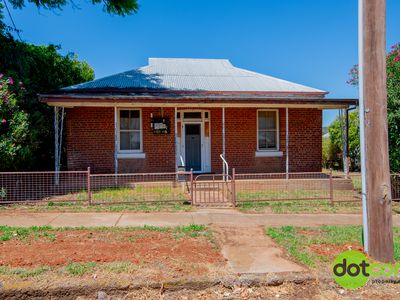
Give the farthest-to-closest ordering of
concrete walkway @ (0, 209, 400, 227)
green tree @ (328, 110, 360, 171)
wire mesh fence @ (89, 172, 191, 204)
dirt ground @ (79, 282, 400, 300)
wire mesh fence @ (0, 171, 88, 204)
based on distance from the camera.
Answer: green tree @ (328, 110, 360, 171) → wire mesh fence @ (89, 172, 191, 204) → wire mesh fence @ (0, 171, 88, 204) → concrete walkway @ (0, 209, 400, 227) → dirt ground @ (79, 282, 400, 300)

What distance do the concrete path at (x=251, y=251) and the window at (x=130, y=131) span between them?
726 cm

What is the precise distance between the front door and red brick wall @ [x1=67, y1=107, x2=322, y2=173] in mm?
594

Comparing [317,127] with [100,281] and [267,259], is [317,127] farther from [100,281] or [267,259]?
[100,281]

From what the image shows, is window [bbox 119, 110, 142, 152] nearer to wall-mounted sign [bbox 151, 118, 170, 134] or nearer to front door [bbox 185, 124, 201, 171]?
wall-mounted sign [bbox 151, 118, 170, 134]

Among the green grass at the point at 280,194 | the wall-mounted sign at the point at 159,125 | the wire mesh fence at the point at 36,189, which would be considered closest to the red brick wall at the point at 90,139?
the wall-mounted sign at the point at 159,125

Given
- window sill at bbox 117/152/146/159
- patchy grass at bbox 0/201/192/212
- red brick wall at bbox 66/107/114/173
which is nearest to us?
patchy grass at bbox 0/201/192/212

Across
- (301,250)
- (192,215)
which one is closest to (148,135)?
(192,215)

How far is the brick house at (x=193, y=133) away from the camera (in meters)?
12.3

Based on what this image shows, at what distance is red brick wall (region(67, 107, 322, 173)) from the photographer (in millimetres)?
12297

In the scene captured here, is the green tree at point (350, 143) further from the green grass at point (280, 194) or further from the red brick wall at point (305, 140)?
the green grass at point (280, 194)

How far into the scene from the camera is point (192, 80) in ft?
50.2

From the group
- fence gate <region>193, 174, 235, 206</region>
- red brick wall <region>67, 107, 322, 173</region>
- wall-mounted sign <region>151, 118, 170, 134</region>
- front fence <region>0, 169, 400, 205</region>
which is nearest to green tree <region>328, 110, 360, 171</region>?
red brick wall <region>67, 107, 322, 173</region>

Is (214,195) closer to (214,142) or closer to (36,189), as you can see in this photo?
(214,142)

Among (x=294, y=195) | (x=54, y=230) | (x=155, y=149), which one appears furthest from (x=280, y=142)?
(x=54, y=230)
